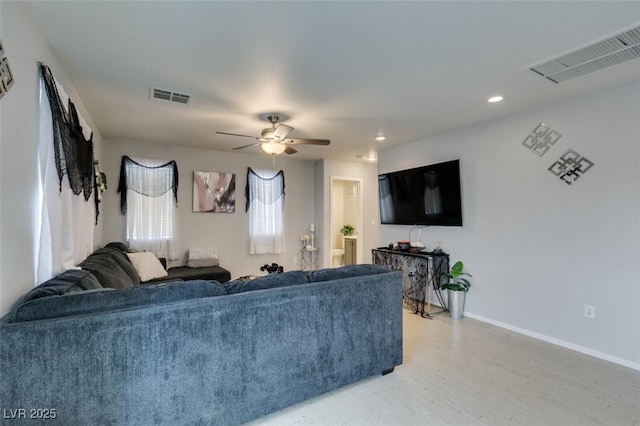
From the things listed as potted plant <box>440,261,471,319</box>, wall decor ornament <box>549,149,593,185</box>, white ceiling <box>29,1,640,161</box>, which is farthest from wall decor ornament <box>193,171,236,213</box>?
wall decor ornament <box>549,149,593,185</box>

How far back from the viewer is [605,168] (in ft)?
8.95

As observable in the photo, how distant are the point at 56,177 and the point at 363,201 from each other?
519 cm

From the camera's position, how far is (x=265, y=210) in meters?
5.68

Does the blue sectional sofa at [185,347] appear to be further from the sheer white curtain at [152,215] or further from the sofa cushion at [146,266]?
the sheer white curtain at [152,215]

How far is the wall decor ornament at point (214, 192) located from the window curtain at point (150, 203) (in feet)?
1.15

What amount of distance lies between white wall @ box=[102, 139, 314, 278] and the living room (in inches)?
1.5


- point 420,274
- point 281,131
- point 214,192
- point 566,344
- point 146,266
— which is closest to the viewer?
point 566,344

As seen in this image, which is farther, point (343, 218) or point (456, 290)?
point (343, 218)

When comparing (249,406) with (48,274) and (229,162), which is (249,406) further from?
(229,162)

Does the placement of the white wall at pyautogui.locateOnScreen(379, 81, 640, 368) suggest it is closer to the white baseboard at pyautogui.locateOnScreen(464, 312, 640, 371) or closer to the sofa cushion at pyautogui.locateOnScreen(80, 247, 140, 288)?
the white baseboard at pyautogui.locateOnScreen(464, 312, 640, 371)

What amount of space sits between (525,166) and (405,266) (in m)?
2.00

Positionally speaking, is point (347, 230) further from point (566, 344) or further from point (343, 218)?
point (566, 344)

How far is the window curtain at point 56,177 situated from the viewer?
1.81m

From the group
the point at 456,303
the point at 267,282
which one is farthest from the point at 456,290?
the point at 267,282
